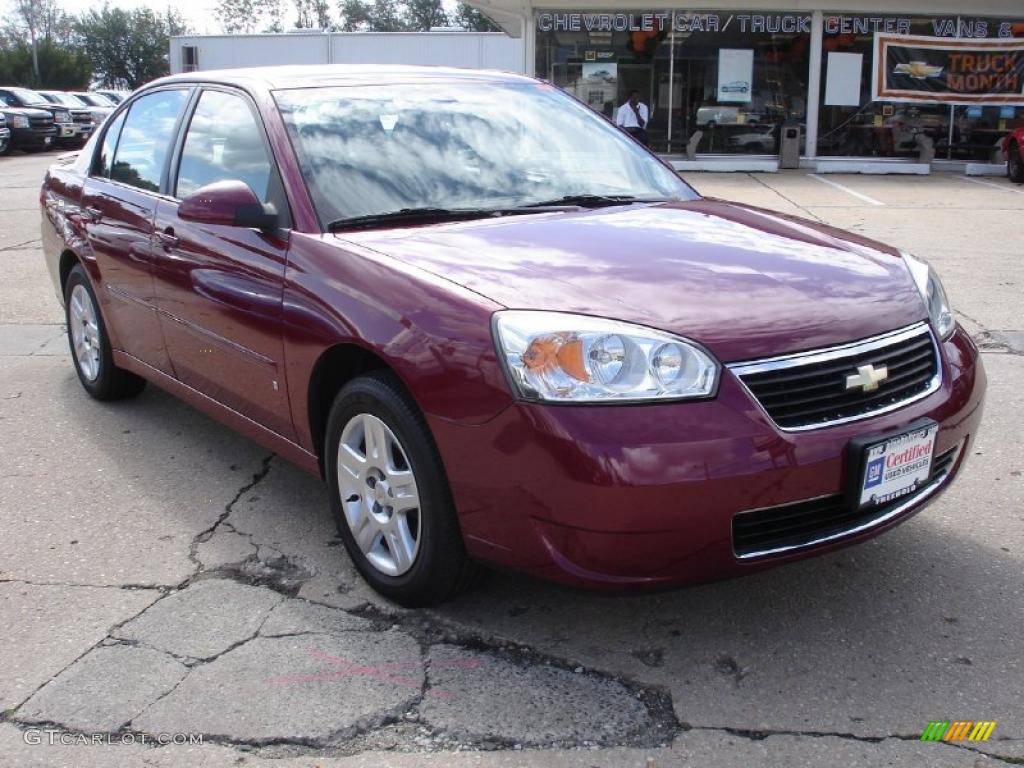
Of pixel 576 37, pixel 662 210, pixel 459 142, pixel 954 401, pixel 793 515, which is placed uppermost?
pixel 576 37

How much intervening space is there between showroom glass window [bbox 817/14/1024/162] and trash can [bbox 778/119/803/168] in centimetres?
58

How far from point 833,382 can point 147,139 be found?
348cm

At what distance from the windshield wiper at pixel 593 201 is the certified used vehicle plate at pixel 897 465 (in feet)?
4.91

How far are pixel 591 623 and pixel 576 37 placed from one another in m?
18.3

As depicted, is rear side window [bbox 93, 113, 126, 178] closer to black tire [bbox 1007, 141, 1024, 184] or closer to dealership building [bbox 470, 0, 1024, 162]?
dealership building [bbox 470, 0, 1024, 162]

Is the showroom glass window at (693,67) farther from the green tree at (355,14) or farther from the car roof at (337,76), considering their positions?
the green tree at (355,14)

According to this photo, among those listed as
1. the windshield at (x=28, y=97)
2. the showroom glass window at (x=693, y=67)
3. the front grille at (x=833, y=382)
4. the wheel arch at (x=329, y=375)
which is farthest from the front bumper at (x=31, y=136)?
the front grille at (x=833, y=382)

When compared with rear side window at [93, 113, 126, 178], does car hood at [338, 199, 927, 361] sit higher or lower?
lower

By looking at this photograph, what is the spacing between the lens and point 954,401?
309 centimetres

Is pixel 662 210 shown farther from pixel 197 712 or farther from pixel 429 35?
pixel 429 35

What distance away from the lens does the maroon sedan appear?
102 inches

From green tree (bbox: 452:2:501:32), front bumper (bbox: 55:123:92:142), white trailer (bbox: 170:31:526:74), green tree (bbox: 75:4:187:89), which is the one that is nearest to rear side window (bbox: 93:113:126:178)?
front bumper (bbox: 55:123:92:142)

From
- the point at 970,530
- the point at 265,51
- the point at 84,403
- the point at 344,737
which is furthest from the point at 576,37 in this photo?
the point at 265,51

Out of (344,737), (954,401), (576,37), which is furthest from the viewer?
(576,37)
